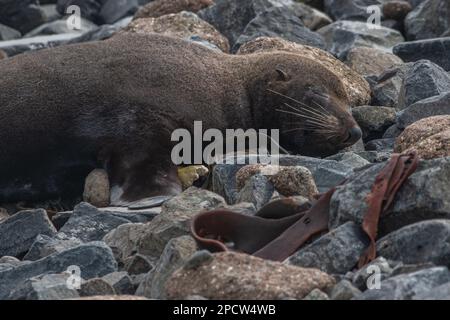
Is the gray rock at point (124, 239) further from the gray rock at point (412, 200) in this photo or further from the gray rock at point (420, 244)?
the gray rock at point (420, 244)

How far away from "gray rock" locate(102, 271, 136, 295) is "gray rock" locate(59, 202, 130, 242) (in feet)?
5.59

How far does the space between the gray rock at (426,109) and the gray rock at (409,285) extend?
15.6 feet

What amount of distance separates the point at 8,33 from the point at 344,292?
16142 mm

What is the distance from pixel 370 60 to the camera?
1409cm

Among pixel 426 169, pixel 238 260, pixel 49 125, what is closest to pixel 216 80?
pixel 49 125

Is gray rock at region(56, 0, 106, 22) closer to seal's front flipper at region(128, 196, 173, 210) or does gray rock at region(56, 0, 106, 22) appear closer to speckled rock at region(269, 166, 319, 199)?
seal's front flipper at region(128, 196, 173, 210)

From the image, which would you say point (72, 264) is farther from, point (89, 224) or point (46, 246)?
point (89, 224)

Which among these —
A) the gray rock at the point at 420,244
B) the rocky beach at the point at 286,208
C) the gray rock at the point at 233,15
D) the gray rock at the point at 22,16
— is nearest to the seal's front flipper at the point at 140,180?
the rocky beach at the point at 286,208

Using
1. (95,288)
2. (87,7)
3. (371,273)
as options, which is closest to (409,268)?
(371,273)

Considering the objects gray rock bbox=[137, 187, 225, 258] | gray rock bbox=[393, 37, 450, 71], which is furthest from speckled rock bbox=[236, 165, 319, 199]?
gray rock bbox=[393, 37, 450, 71]

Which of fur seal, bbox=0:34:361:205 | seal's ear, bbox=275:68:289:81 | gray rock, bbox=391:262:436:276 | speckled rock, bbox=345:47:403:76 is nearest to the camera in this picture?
gray rock, bbox=391:262:436:276

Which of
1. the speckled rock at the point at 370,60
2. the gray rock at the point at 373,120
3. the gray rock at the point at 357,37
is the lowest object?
the gray rock at the point at 373,120

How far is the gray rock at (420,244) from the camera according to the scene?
5941 millimetres

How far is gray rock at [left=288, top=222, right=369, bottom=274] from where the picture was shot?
6285 mm
